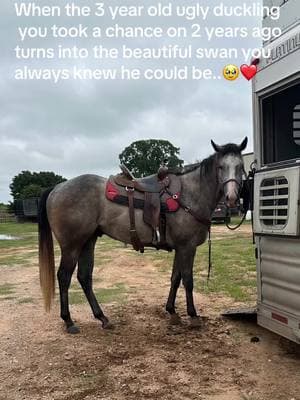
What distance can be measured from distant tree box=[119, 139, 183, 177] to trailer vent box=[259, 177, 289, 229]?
3695cm

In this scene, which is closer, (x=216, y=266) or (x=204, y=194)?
(x=204, y=194)

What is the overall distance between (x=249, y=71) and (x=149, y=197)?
173cm

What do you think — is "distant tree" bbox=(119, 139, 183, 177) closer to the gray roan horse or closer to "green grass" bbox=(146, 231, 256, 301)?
"green grass" bbox=(146, 231, 256, 301)

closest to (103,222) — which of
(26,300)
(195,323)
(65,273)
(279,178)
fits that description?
(65,273)

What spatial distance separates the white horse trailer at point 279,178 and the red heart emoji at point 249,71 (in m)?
0.05

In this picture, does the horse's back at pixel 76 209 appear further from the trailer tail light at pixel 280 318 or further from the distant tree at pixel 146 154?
the distant tree at pixel 146 154

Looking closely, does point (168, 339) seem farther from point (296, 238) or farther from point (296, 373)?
point (296, 238)

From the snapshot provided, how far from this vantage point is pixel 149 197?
4746mm

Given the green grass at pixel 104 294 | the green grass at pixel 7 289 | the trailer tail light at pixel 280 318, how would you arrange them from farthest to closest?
1. the green grass at pixel 7 289
2. the green grass at pixel 104 294
3. the trailer tail light at pixel 280 318

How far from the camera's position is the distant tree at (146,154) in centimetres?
4262

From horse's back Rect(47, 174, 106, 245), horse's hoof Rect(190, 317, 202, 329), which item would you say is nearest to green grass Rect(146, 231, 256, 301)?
horse's hoof Rect(190, 317, 202, 329)

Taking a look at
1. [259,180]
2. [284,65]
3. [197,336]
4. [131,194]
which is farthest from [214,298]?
[284,65]

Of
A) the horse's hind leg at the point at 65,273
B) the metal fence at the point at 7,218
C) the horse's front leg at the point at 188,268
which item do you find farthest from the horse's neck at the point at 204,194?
the metal fence at the point at 7,218

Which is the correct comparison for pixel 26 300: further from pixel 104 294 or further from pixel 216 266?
pixel 216 266
